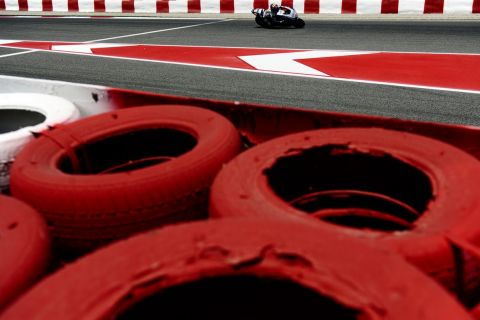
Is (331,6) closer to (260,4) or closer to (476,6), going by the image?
(260,4)

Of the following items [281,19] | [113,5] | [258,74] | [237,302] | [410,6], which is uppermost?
[410,6]

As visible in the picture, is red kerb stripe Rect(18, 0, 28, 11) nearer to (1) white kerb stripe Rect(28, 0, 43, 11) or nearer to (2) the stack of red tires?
(1) white kerb stripe Rect(28, 0, 43, 11)

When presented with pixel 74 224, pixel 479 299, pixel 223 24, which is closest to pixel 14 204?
pixel 74 224

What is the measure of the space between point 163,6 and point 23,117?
35.2 ft

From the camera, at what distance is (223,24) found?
11.0 m

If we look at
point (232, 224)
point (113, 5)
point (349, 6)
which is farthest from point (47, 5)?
point (232, 224)

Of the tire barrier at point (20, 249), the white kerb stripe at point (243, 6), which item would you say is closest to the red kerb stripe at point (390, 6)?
the white kerb stripe at point (243, 6)

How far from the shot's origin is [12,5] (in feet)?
49.9

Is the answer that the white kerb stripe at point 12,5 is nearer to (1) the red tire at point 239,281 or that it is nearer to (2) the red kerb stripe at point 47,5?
(2) the red kerb stripe at point 47,5

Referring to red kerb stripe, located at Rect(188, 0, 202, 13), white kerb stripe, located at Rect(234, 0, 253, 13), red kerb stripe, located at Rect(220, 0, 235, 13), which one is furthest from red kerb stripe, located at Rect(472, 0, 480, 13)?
red kerb stripe, located at Rect(188, 0, 202, 13)

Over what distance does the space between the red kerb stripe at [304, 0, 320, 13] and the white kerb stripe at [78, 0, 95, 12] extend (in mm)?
6003

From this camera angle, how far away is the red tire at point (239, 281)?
1124mm

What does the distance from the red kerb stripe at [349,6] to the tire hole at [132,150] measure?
9400 mm

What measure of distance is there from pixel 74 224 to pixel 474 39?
740 cm
